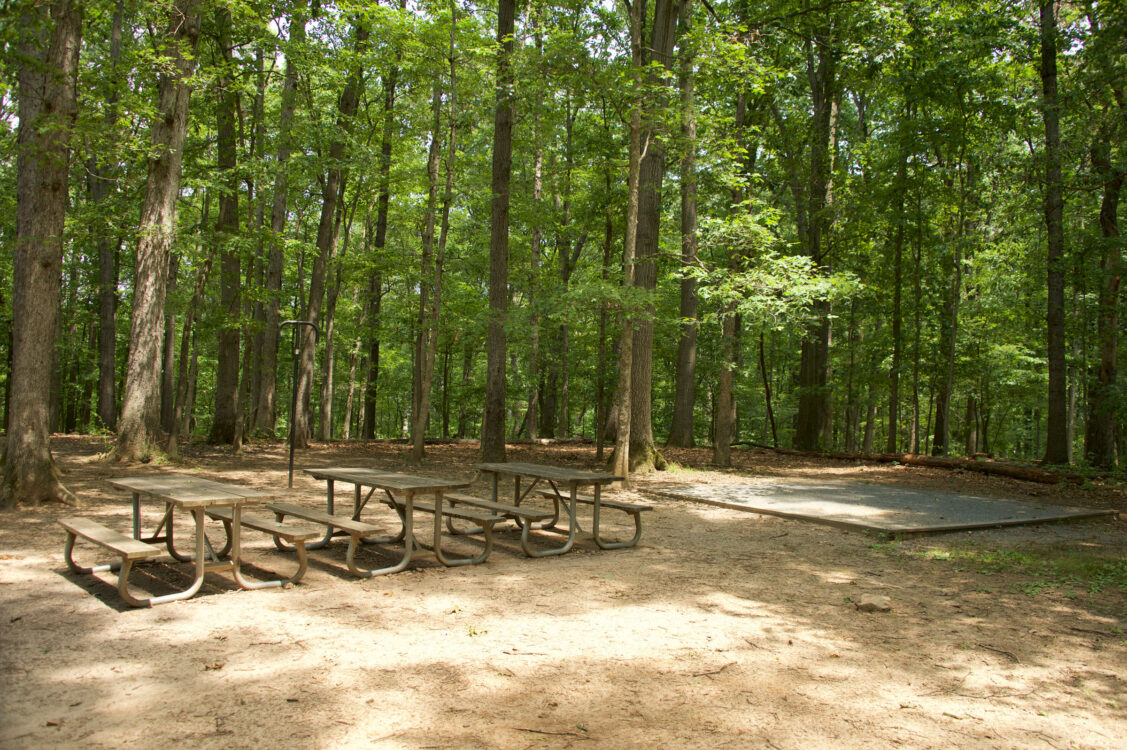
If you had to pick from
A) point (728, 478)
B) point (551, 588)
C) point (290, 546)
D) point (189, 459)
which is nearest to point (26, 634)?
point (290, 546)

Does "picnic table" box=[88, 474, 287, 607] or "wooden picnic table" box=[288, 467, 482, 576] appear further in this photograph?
"wooden picnic table" box=[288, 467, 482, 576]

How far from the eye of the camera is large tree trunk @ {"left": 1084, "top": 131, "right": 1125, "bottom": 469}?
39.4ft

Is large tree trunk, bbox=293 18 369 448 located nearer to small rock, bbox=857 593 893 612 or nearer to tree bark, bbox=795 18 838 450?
tree bark, bbox=795 18 838 450

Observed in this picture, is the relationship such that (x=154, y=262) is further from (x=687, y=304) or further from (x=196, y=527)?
(x=687, y=304)

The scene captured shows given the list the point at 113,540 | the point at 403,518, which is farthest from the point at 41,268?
the point at 403,518

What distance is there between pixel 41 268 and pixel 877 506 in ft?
34.3

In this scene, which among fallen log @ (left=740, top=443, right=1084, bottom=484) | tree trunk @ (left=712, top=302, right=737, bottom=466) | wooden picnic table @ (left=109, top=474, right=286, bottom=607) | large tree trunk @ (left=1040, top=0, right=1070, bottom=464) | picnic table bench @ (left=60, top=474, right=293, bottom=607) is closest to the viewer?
picnic table bench @ (left=60, top=474, right=293, bottom=607)

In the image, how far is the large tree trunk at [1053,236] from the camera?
12977 millimetres

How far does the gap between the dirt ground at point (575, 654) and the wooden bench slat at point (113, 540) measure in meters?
0.37

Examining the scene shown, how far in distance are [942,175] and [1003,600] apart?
14574 mm

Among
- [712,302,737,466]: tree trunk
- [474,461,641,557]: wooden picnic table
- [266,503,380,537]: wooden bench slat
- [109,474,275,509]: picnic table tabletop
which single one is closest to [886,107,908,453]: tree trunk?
[712,302,737,466]: tree trunk

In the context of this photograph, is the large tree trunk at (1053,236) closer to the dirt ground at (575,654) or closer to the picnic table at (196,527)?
the dirt ground at (575,654)

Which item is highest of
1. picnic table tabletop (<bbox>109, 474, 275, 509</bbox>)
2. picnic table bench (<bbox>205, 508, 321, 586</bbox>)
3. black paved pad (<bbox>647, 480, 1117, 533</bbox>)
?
picnic table tabletop (<bbox>109, 474, 275, 509</bbox>)

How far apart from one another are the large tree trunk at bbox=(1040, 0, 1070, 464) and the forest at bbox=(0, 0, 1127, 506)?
62 mm
